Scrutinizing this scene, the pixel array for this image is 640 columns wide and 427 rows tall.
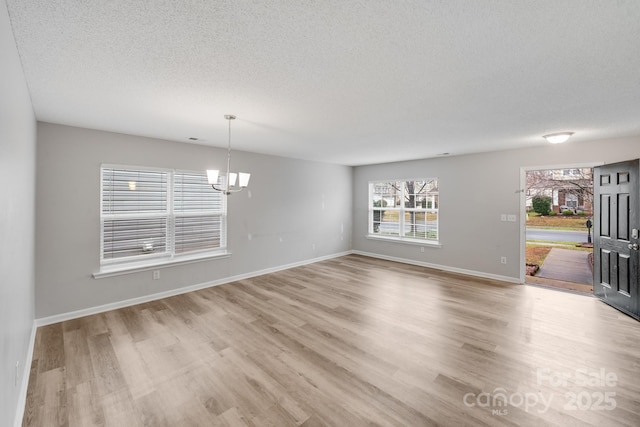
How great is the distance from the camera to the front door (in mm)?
3477

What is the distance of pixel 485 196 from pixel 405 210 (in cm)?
178

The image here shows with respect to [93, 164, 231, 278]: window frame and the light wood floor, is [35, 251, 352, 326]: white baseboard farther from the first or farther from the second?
[93, 164, 231, 278]: window frame

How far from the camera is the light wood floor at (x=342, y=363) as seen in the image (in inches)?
74.7

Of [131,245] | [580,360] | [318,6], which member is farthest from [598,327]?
[131,245]

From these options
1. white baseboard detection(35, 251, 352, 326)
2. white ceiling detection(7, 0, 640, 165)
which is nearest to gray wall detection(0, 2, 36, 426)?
white ceiling detection(7, 0, 640, 165)

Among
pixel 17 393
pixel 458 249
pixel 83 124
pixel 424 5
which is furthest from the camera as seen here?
pixel 458 249

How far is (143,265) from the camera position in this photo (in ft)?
13.1

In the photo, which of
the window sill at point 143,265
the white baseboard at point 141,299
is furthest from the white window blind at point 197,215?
the white baseboard at point 141,299

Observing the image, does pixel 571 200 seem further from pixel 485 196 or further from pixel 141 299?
pixel 141 299

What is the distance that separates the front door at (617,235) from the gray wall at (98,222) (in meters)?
4.91

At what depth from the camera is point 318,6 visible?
135cm

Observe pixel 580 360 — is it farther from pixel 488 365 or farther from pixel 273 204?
pixel 273 204

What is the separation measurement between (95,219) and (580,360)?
566 cm

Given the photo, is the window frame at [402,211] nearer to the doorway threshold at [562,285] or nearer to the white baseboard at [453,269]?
the white baseboard at [453,269]
